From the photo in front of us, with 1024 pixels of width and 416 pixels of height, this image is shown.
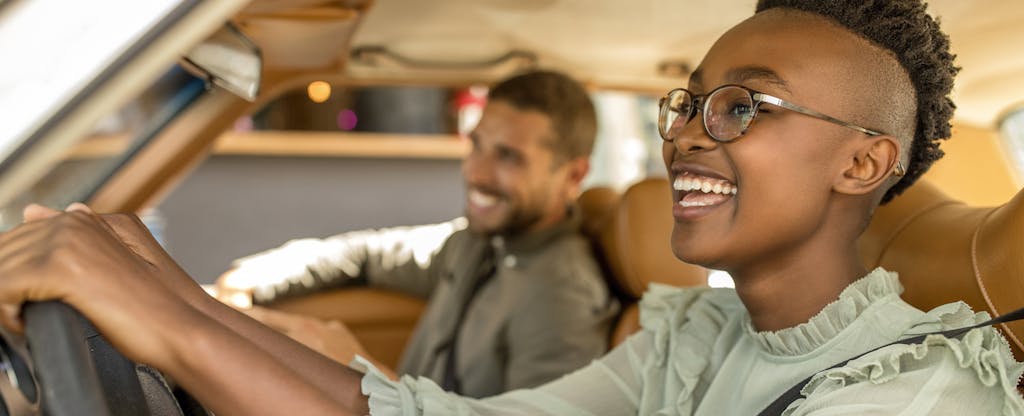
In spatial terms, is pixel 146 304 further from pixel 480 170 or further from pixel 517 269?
pixel 480 170

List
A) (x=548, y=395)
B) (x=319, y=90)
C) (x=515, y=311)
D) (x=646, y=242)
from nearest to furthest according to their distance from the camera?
1. (x=548, y=395)
2. (x=646, y=242)
3. (x=515, y=311)
4. (x=319, y=90)

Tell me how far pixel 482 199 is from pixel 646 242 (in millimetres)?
555

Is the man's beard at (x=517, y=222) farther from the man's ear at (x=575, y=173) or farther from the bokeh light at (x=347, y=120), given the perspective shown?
the bokeh light at (x=347, y=120)

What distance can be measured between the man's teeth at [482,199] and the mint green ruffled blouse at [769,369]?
1055 millimetres

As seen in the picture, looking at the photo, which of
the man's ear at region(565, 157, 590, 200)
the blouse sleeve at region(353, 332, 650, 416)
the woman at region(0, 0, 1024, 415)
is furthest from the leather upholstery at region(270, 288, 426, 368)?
the woman at region(0, 0, 1024, 415)

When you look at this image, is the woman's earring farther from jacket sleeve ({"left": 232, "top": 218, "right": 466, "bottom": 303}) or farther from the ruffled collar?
jacket sleeve ({"left": 232, "top": 218, "right": 466, "bottom": 303})

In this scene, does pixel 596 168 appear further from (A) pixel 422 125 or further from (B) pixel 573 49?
(B) pixel 573 49

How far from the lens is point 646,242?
215cm

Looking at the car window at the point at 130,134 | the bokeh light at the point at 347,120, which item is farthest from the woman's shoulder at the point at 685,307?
the bokeh light at the point at 347,120

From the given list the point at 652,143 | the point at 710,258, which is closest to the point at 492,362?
the point at 710,258

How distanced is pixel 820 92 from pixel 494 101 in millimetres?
1406

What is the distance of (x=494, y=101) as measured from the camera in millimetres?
2574

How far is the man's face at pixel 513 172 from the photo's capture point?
255 cm

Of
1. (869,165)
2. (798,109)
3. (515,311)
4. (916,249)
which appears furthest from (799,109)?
(515,311)
